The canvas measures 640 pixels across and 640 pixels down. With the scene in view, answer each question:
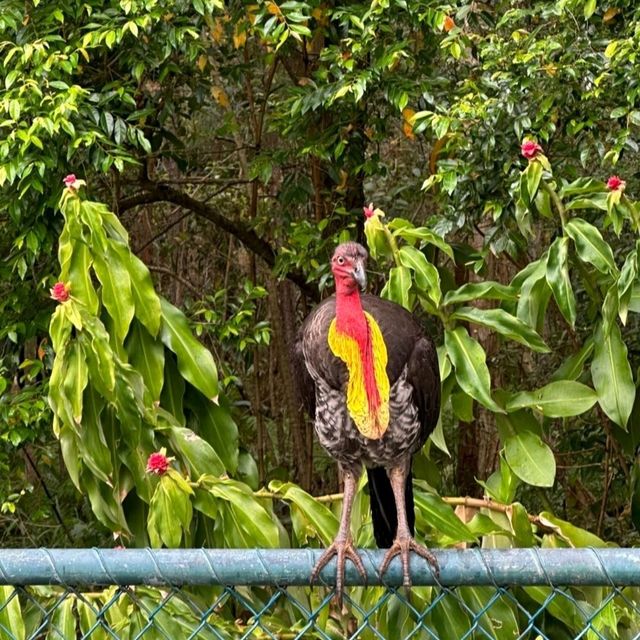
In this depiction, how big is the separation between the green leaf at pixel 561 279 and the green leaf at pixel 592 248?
1.9 inches

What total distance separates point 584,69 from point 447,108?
70 cm

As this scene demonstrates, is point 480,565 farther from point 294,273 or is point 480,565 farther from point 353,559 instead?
point 294,273

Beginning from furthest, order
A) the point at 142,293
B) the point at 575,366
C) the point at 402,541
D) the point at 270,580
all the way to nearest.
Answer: the point at 575,366 → the point at 142,293 → the point at 402,541 → the point at 270,580

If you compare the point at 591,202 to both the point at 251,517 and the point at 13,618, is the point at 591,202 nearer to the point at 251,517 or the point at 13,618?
the point at 251,517

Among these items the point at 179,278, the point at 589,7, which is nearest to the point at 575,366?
the point at 589,7

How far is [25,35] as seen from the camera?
473 centimetres

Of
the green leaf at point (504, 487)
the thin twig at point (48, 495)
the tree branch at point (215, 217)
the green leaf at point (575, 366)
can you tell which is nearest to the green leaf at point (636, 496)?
the green leaf at point (575, 366)

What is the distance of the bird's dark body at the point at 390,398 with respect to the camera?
348cm

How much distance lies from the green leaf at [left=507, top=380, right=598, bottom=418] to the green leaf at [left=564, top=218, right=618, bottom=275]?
0.43 m

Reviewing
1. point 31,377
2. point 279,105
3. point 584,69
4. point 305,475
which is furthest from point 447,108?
point 305,475

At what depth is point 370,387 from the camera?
3.36 metres

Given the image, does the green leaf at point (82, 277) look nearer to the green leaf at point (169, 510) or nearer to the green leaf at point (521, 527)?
the green leaf at point (169, 510)

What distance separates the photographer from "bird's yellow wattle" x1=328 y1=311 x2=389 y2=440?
3363 millimetres

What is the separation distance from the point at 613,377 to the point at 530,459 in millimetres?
415
